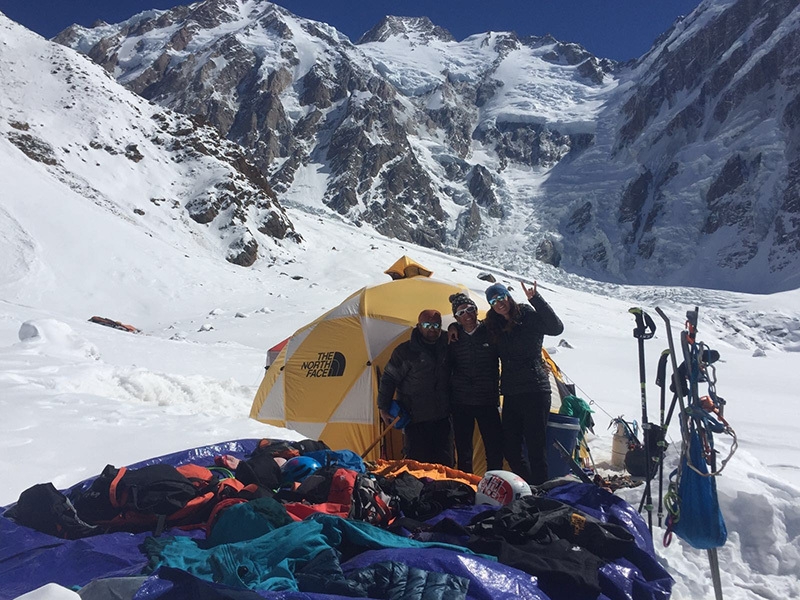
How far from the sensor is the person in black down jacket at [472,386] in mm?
4949

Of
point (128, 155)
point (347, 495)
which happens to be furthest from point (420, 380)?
point (128, 155)

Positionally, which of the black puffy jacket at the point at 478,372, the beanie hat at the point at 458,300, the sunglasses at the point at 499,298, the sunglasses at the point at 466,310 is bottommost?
the black puffy jacket at the point at 478,372

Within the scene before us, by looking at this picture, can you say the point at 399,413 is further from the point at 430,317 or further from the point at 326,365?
the point at 326,365

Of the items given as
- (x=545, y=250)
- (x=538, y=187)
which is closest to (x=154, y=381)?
(x=545, y=250)

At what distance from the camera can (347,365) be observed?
627 centimetres

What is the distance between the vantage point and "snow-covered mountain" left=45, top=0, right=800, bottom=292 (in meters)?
80.7

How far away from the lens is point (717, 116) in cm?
8894

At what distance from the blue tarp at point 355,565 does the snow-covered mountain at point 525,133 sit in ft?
260

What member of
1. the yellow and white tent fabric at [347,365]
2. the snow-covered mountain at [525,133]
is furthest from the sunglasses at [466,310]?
the snow-covered mountain at [525,133]

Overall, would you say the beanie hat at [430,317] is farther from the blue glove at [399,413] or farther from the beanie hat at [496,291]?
the blue glove at [399,413]

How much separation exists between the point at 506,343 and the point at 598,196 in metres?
101

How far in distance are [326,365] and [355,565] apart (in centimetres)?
393

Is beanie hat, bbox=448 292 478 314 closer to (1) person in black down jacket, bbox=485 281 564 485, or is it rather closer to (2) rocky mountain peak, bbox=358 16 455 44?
(1) person in black down jacket, bbox=485 281 564 485

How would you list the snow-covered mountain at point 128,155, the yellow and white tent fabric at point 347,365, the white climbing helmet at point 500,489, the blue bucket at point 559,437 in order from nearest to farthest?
the white climbing helmet at point 500,489, the blue bucket at point 559,437, the yellow and white tent fabric at point 347,365, the snow-covered mountain at point 128,155
